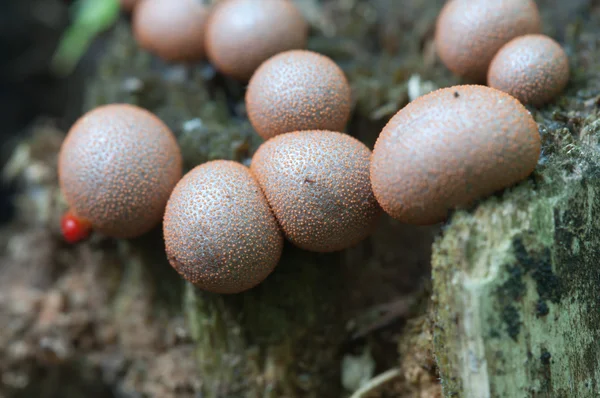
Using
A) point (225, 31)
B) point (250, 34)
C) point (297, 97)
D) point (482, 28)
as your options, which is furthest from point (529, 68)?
point (225, 31)

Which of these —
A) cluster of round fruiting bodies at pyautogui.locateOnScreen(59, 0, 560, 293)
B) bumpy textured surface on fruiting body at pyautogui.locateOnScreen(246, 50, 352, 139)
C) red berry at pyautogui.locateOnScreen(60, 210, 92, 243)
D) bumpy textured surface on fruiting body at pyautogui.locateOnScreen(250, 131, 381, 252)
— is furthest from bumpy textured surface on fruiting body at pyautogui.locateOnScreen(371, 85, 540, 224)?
red berry at pyautogui.locateOnScreen(60, 210, 92, 243)

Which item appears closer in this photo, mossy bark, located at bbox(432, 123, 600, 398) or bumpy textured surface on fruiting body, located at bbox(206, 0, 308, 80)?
mossy bark, located at bbox(432, 123, 600, 398)

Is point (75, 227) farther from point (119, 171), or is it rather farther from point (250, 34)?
point (250, 34)

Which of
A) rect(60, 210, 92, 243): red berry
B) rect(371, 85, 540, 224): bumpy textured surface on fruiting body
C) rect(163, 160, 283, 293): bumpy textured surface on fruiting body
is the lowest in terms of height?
rect(60, 210, 92, 243): red berry

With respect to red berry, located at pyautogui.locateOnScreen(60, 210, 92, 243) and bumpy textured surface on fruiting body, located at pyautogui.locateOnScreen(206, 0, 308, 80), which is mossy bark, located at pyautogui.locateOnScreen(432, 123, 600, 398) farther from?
red berry, located at pyautogui.locateOnScreen(60, 210, 92, 243)

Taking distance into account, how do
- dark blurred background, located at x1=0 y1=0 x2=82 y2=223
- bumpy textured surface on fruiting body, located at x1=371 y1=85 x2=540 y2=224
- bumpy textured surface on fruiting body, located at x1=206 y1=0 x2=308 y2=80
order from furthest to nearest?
dark blurred background, located at x1=0 y1=0 x2=82 y2=223, bumpy textured surface on fruiting body, located at x1=206 y1=0 x2=308 y2=80, bumpy textured surface on fruiting body, located at x1=371 y1=85 x2=540 y2=224

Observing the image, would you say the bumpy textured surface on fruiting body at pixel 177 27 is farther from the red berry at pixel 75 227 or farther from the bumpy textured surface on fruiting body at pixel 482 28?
the bumpy textured surface on fruiting body at pixel 482 28

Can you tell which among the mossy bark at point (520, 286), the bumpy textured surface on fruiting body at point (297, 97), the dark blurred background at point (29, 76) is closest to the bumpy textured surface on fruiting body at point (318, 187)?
the bumpy textured surface on fruiting body at point (297, 97)

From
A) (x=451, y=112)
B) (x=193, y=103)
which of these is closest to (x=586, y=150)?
(x=451, y=112)
